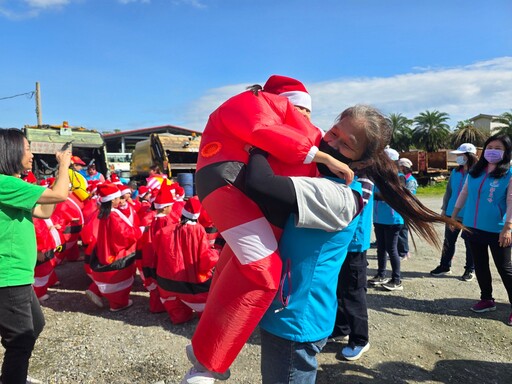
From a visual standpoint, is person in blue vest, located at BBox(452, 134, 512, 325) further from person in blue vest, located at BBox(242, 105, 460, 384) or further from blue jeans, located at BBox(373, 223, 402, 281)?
person in blue vest, located at BBox(242, 105, 460, 384)

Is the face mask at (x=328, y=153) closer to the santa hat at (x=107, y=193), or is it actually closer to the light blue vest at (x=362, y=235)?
the light blue vest at (x=362, y=235)

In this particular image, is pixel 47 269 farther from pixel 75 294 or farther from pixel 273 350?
pixel 273 350

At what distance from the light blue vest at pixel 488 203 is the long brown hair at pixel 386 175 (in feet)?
9.00

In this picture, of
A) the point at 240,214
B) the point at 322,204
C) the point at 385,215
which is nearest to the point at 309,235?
the point at 322,204

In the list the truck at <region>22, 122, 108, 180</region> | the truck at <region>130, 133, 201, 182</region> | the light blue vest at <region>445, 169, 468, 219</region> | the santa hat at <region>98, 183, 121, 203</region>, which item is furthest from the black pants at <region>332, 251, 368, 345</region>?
the truck at <region>22, 122, 108, 180</region>

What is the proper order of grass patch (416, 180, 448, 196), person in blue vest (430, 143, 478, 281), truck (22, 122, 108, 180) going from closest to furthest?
1. person in blue vest (430, 143, 478, 281)
2. truck (22, 122, 108, 180)
3. grass patch (416, 180, 448, 196)

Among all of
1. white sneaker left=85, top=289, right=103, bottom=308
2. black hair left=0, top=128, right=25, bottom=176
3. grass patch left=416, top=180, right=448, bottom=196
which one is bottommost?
grass patch left=416, top=180, right=448, bottom=196

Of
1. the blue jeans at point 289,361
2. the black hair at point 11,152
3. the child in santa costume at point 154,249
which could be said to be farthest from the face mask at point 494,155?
the black hair at point 11,152

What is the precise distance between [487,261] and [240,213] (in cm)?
408

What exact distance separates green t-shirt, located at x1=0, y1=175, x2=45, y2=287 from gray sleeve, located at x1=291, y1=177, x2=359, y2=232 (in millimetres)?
1823

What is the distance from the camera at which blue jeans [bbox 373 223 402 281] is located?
17.3 ft

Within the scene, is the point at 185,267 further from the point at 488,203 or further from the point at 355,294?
the point at 488,203

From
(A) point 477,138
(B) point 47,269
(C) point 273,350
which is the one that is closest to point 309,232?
(C) point 273,350

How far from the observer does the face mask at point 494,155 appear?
4207 mm
